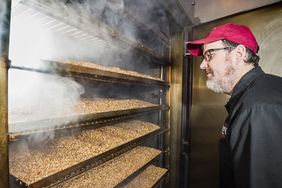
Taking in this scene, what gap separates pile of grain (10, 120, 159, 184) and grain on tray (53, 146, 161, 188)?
28 centimetres

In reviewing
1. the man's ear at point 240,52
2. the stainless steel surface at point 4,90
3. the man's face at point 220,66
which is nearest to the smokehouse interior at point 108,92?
the stainless steel surface at point 4,90

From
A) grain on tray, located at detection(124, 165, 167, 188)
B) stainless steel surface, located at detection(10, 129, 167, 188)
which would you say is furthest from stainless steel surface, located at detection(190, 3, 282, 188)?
stainless steel surface, located at detection(10, 129, 167, 188)

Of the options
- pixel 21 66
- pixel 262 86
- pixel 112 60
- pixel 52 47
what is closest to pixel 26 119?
pixel 21 66

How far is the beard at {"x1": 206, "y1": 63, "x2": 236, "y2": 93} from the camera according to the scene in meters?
1.25

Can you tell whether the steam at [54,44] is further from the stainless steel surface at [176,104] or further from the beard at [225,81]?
the beard at [225,81]

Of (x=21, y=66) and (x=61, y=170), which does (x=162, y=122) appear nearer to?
(x=61, y=170)

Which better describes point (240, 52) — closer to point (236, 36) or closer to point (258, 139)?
point (236, 36)

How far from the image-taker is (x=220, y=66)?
4.29ft

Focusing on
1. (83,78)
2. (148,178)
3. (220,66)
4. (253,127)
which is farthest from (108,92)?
(253,127)

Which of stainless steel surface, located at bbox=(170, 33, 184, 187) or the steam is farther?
stainless steel surface, located at bbox=(170, 33, 184, 187)

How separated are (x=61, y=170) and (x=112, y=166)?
2.85 feet

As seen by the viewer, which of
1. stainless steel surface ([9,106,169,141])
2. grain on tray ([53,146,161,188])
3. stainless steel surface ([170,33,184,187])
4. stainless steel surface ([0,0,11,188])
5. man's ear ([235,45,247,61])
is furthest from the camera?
stainless steel surface ([170,33,184,187])

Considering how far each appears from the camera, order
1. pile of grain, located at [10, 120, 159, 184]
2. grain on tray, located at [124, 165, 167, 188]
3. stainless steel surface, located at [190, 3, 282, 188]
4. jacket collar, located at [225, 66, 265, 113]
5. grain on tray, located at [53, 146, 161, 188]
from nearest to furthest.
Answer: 1. pile of grain, located at [10, 120, 159, 184]
2. jacket collar, located at [225, 66, 265, 113]
3. grain on tray, located at [53, 146, 161, 188]
4. stainless steel surface, located at [190, 3, 282, 188]
5. grain on tray, located at [124, 165, 167, 188]

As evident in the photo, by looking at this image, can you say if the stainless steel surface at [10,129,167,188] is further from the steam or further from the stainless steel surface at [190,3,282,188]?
the stainless steel surface at [190,3,282,188]
